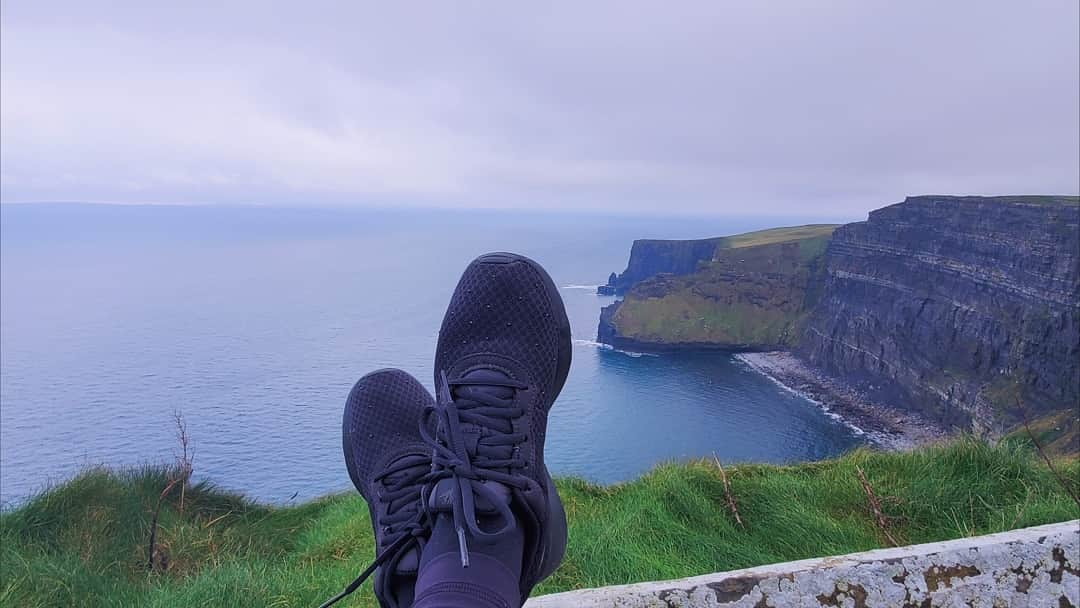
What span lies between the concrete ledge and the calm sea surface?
10.4ft

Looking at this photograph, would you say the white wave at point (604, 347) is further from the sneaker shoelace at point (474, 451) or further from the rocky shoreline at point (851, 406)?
the sneaker shoelace at point (474, 451)

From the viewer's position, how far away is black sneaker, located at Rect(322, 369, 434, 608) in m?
1.50

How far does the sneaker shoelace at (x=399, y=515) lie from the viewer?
1.49 meters

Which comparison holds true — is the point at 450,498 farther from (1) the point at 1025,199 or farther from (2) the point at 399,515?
(1) the point at 1025,199

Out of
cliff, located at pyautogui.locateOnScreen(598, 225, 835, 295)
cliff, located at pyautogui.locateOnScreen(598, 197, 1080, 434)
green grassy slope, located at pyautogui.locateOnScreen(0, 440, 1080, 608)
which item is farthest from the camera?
cliff, located at pyautogui.locateOnScreen(598, 225, 835, 295)

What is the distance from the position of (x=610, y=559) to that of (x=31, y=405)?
3754 cm

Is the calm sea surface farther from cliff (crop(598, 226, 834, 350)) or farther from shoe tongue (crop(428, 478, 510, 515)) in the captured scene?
cliff (crop(598, 226, 834, 350))

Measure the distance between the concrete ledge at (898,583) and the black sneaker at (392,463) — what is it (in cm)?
33

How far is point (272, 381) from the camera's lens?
33.1 meters

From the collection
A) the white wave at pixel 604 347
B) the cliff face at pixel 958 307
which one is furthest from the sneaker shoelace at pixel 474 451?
the white wave at pixel 604 347

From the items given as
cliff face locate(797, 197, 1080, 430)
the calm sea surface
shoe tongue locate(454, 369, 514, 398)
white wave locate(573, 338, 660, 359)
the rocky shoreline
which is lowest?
the rocky shoreline

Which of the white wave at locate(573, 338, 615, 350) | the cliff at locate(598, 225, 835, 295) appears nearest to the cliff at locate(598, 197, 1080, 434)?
Result: the white wave at locate(573, 338, 615, 350)

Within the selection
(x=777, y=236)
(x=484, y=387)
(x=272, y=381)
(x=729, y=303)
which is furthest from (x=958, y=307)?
(x=484, y=387)

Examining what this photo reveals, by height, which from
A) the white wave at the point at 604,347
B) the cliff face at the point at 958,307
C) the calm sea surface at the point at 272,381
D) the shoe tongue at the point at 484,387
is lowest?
the white wave at the point at 604,347
